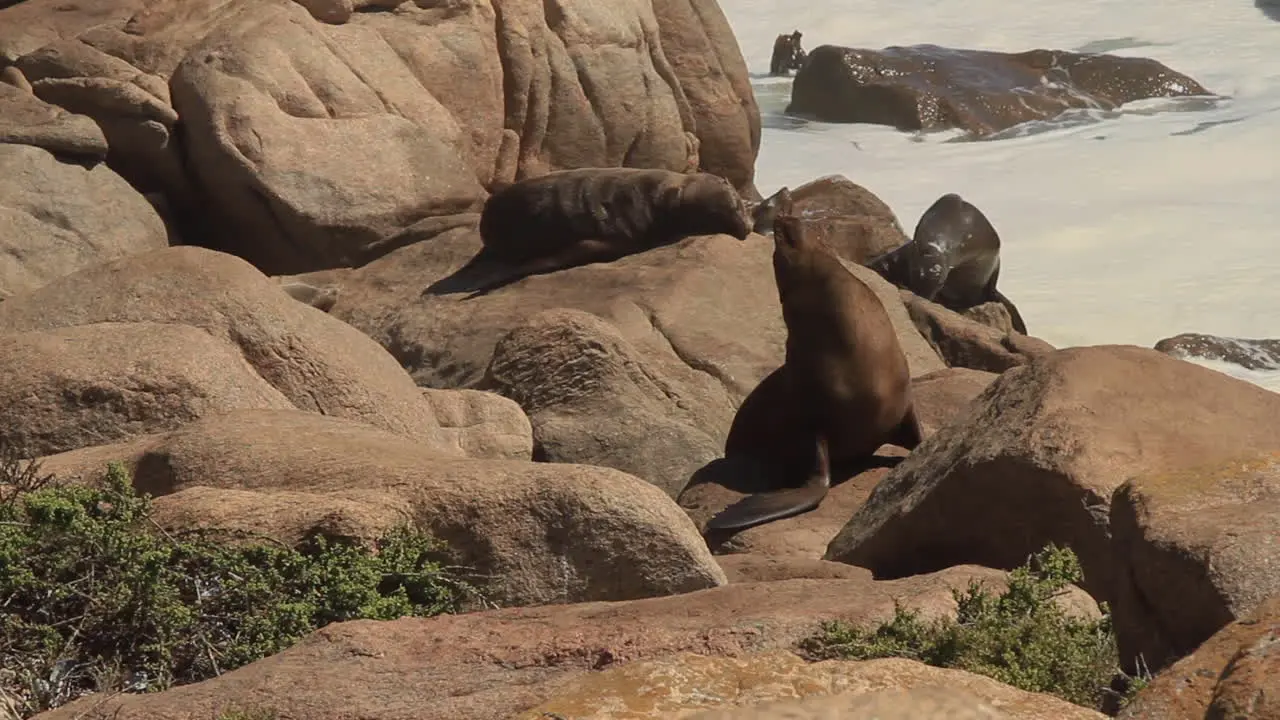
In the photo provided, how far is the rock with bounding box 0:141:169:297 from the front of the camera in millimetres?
11562

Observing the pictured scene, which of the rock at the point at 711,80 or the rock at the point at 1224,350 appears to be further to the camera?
the rock at the point at 1224,350

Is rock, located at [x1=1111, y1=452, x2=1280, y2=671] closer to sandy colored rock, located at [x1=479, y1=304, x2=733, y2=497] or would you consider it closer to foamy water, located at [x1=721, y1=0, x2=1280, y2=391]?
sandy colored rock, located at [x1=479, y1=304, x2=733, y2=497]

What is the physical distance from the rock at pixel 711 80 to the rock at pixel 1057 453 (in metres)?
11.0

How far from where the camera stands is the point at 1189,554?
3.87 m

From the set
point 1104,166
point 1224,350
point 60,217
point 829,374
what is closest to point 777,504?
point 829,374

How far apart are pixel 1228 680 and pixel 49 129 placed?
36.7 ft

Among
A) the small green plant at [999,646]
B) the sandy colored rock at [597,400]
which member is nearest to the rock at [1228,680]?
the small green plant at [999,646]

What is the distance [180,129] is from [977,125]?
17.5m

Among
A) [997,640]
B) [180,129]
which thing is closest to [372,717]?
[997,640]

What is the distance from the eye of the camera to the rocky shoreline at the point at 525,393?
A: 371cm

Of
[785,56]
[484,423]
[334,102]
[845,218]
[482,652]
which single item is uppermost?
[482,652]

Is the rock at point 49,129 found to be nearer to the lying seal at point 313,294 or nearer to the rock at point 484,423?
the lying seal at point 313,294

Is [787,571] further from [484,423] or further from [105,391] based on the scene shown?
[484,423]

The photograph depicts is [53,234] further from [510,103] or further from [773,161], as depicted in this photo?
[773,161]
